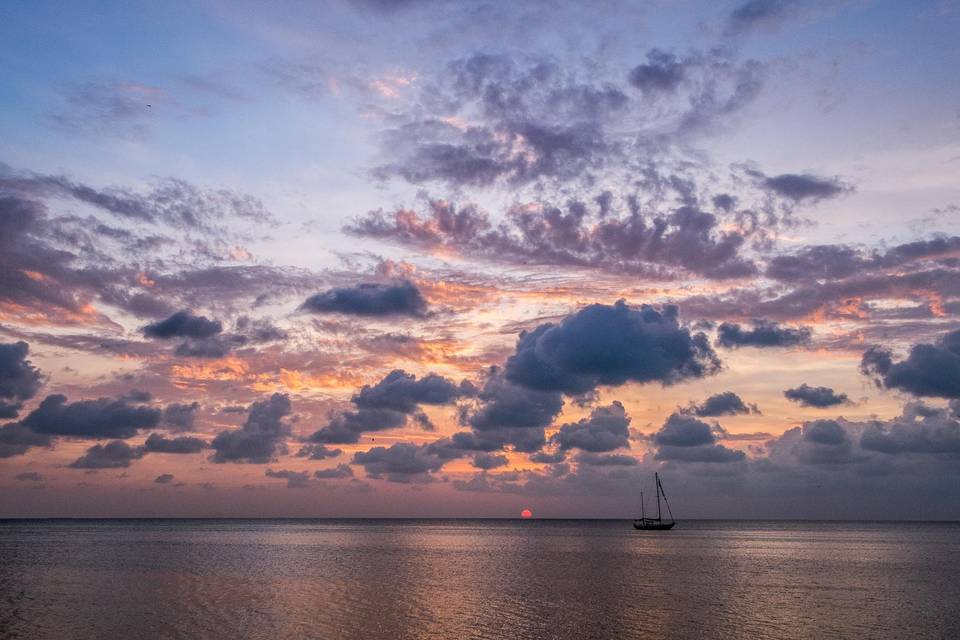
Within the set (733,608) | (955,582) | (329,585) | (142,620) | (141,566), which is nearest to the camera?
(142,620)

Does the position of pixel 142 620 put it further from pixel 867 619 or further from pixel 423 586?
pixel 867 619

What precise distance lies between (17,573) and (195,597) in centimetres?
4213

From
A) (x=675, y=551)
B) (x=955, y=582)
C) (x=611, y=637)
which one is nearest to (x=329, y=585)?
(x=611, y=637)

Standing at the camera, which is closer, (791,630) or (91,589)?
(791,630)

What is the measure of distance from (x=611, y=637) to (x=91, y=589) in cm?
5903

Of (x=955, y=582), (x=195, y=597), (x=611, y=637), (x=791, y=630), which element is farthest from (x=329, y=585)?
(x=955, y=582)

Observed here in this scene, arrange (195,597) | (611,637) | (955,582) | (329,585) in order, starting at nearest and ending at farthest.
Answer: (611,637), (195,597), (329,585), (955,582)

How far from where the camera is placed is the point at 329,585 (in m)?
89.1

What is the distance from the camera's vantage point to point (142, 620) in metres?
62.6

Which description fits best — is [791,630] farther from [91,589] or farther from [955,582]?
[91,589]

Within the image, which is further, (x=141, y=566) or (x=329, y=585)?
(x=141, y=566)

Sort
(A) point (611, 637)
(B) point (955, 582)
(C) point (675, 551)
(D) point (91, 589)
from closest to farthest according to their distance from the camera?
(A) point (611, 637) < (D) point (91, 589) < (B) point (955, 582) < (C) point (675, 551)

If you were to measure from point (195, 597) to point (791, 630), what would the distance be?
181 ft

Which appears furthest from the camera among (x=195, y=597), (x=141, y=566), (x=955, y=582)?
(x=141, y=566)
